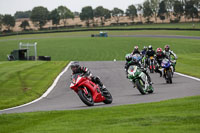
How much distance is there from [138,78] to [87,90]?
3546 mm

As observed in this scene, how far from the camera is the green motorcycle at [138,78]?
1644 cm

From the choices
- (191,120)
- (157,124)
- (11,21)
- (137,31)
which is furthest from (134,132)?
(11,21)

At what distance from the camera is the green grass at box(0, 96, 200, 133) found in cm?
850

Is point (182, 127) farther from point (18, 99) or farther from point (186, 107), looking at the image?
point (18, 99)

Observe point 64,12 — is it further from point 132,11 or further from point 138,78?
point 138,78

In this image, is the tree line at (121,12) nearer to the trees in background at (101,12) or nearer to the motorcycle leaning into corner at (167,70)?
the trees in background at (101,12)

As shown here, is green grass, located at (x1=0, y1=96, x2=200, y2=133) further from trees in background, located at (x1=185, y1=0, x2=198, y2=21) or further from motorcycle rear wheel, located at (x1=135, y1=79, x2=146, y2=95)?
trees in background, located at (x1=185, y1=0, x2=198, y2=21)

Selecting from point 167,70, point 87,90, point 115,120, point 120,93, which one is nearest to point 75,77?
point 87,90

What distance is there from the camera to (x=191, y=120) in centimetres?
895

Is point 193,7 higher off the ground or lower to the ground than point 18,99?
higher

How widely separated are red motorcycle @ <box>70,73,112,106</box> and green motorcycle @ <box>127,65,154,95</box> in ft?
8.49

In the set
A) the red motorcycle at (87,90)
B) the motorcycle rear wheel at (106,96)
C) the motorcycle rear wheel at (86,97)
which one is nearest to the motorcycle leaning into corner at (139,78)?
the motorcycle rear wheel at (106,96)

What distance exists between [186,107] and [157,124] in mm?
2395

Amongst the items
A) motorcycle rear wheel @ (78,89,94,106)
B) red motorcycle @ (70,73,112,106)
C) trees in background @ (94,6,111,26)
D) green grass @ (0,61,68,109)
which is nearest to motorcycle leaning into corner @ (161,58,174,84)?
green grass @ (0,61,68,109)
